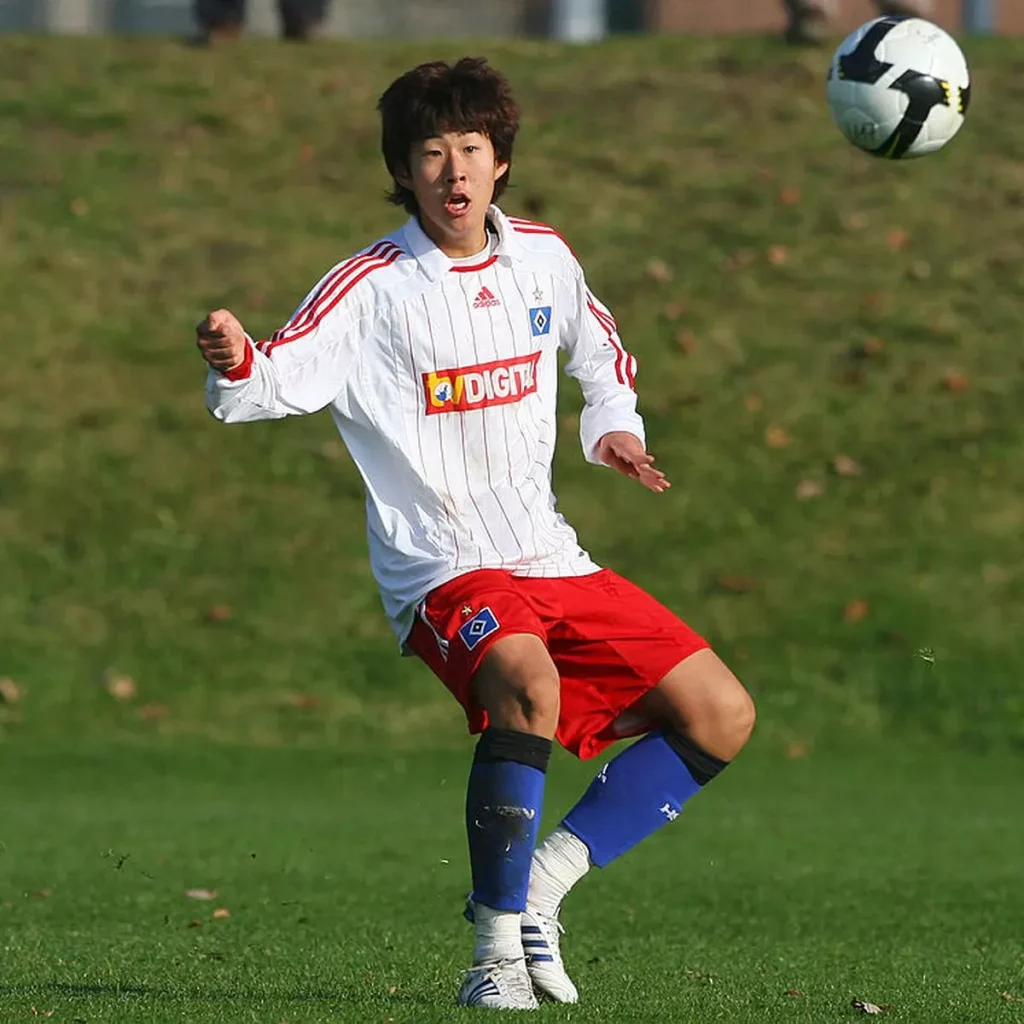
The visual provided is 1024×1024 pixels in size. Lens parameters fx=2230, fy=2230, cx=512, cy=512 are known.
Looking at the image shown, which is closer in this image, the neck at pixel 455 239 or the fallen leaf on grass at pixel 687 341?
the neck at pixel 455 239

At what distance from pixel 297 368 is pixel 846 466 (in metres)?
10.5

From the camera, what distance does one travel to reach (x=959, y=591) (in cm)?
1452

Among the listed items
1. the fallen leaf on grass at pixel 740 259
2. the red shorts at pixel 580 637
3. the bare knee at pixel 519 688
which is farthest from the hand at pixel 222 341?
the fallen leaf on grass at pixel 740 259

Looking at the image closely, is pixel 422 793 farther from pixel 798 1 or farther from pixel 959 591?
pixel 798 1

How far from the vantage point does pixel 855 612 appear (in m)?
14.3

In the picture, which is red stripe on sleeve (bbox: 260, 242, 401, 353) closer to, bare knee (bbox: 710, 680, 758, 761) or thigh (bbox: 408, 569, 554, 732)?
thigh (bbox: 408, 569, 554, 732)

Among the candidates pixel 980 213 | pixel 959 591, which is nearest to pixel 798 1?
pixel 980 213

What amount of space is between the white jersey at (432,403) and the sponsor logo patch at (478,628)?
0.74 feet

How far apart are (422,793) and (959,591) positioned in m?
4.46

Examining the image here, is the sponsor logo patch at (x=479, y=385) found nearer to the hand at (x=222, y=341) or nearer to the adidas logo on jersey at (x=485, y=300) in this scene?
the adidas logo on jersey at (x=485, y=300)

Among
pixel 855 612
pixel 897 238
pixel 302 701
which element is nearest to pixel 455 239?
pixel 302 701

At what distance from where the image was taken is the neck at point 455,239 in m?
6.02

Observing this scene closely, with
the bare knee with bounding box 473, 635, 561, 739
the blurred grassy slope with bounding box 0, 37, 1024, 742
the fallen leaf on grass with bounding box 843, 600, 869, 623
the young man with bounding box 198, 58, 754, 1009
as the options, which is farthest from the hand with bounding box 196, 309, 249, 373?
the fallen leaf on grass with bounding box 843, 600, 869, 623

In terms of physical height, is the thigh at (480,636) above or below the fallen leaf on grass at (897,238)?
above
